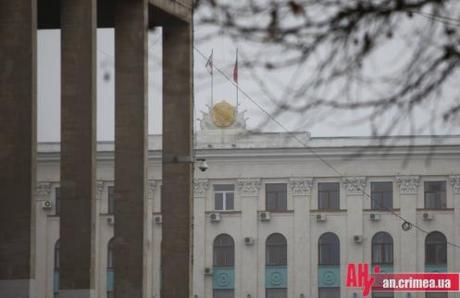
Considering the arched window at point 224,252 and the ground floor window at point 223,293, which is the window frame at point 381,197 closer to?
the arched window at point 224,252

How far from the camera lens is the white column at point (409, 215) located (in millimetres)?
67500

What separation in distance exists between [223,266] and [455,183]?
939cm

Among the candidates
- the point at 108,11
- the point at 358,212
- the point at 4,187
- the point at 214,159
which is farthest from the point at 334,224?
the point at 4,187

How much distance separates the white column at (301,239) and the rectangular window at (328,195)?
502 mm

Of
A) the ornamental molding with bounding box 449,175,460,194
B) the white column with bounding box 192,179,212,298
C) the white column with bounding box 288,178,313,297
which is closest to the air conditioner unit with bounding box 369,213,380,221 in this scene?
the white column with bounding box 288,178,313,297

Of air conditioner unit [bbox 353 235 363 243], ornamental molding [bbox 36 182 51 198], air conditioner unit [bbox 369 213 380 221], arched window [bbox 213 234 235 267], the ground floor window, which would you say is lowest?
the ground floor window

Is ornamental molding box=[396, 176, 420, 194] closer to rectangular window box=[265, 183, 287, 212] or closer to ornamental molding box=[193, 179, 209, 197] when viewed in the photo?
rectangular window box=[265, 183, 287, 212]

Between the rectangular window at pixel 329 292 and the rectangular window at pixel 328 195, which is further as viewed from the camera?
the rectangular window at pixel 328 195

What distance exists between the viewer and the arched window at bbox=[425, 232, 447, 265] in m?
67.8

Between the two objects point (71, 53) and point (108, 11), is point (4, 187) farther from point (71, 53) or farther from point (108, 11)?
point (108, 11)

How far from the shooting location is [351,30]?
11.7 m

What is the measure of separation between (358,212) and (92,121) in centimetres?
3649

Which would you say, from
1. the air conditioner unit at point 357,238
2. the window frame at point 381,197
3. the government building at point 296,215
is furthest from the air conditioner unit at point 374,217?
the air conditioner unit at point 357,238

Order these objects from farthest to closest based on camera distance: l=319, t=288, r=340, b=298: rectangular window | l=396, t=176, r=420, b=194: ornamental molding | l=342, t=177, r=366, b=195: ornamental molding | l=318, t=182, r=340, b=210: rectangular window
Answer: l=318, t=182, r=340, b=210: rectangular window < l=342, t=177, r=366, b=195: ornamental molding < l=396, t=176, r=420, b=194: ornamental molding < l=319, t=288, r=340, b=298: rectangular window
